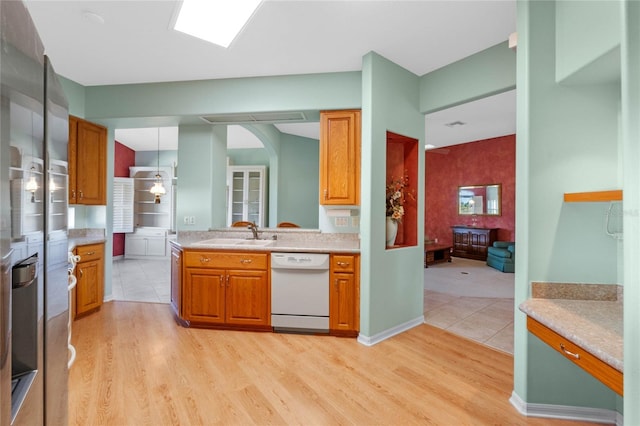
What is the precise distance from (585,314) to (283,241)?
2.56 metres

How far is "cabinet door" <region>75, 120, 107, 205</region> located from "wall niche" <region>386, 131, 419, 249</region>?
138 inches

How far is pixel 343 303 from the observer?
276cm

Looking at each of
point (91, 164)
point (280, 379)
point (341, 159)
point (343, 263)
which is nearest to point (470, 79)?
point (341, 159)

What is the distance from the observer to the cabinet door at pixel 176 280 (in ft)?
9.83

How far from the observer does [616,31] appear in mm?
1301

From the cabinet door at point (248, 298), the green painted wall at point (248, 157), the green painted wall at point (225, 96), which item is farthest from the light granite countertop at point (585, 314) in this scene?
the green painted wall at point (248, 157)

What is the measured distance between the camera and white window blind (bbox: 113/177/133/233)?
6.75 m

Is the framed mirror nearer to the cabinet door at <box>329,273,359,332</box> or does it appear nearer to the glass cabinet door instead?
the glass cabinet door

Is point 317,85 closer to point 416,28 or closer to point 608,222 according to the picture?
point 416,28

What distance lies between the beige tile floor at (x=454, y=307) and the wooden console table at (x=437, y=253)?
2.14 metres

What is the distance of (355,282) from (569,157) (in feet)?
6.03

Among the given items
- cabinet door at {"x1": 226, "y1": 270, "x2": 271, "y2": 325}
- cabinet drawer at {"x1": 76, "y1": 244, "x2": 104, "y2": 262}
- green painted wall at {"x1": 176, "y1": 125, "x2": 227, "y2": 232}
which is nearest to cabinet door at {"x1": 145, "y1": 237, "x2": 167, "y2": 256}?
cabinet drawer at {"x1": 76, "y1": 244, "x2": 104, "y2": 262}

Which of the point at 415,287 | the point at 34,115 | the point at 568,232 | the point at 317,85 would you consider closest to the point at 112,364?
the point at 34,115

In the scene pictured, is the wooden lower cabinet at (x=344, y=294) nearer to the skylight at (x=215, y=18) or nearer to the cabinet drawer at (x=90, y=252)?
the skylight at (x=215, y=18)
